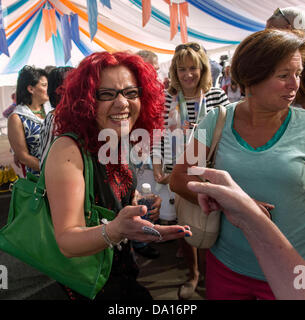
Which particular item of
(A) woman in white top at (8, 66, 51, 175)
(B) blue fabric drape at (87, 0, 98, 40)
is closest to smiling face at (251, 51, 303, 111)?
(A) woman in white top at (8, 66, 51, 175)

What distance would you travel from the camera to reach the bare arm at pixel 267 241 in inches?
25.5

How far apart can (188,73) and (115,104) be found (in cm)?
153

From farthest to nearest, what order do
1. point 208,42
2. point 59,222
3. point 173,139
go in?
point 208,42 < point 173,139 < point 59,222

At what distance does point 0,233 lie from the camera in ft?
3.67

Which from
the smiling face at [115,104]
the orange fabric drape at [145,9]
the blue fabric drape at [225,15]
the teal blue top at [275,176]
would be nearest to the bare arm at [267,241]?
the teal blue top at [275,176]

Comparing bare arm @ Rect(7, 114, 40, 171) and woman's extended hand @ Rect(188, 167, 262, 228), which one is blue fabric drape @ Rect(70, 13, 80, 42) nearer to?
bare arm @ Rect(7, 114, 40, 171)

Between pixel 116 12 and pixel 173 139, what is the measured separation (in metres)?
5.90

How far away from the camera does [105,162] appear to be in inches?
45.2

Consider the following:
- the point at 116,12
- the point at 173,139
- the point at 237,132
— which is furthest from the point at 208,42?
the point at 237,132

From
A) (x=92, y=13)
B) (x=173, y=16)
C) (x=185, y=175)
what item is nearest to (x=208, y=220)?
(x=185, y=175)

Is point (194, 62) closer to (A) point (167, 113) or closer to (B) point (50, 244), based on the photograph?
(A) point (167, 113)

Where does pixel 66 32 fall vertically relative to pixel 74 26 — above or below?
below

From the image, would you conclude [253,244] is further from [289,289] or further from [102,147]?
[102,147]

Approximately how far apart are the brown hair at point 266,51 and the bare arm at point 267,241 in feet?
2.20
